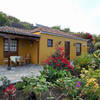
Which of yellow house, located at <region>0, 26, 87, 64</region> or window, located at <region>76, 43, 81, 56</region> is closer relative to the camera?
yellow house, located at <region>0, 26, 87, 64</region>

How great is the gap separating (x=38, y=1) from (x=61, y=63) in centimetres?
537

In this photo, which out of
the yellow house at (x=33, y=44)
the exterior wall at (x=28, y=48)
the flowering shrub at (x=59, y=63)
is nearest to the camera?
the flowering shrub at (x=59, y=63)

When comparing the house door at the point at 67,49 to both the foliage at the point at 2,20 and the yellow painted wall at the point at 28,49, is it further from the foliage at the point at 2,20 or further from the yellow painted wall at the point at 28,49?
the foliage at the point at 2,20

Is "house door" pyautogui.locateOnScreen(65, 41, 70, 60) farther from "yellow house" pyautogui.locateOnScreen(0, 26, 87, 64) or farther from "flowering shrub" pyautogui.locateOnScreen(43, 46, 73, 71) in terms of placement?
"flowering shrub" pyautogui.locateOnScreen(43, 46, 73, 71)

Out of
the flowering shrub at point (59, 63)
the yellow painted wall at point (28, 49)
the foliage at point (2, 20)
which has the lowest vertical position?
the flowering shrub at point (59, 63)

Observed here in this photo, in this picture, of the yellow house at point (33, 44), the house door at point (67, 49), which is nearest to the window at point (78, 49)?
the house door at point (67, 49)

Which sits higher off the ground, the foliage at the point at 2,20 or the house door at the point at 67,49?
the foliage at the point at 2,20

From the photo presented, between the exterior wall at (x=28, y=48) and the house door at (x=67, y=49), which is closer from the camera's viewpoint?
the exterior wall at (x=28, y=48)

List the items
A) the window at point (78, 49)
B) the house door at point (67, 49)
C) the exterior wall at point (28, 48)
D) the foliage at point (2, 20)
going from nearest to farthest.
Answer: the exterior wall at point (28, 48), the house door at point (67, 49), the window at point (78, 49), the foliage at point (2, 20)

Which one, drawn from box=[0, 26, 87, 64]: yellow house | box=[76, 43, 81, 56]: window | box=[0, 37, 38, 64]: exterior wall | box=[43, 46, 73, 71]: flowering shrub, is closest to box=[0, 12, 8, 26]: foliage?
box=[0, 26, 87, 64]: yellow house

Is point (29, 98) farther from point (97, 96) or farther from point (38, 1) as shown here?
point (38, 1)

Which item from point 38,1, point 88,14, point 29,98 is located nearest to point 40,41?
point 38,1

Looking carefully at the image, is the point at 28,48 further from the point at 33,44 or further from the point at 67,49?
the point at 67,49

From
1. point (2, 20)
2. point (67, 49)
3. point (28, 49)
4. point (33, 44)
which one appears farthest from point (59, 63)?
point (2, 20)
